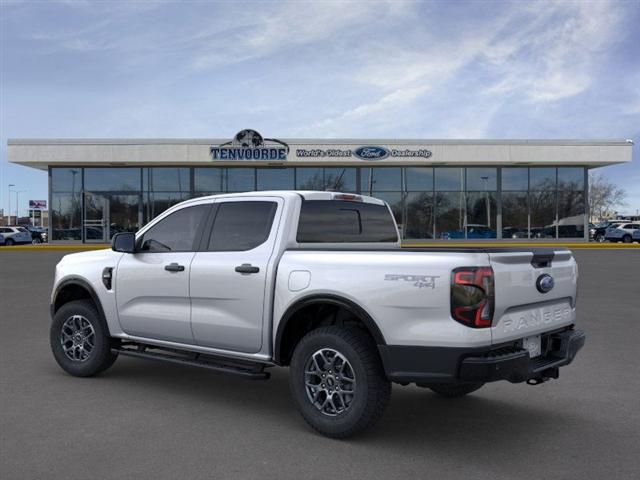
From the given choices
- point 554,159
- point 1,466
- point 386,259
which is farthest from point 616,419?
point 554,159

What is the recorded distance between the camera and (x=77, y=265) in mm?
6711

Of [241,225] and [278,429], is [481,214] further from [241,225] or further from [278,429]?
[278,429]

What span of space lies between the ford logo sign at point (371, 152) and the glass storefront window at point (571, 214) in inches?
434

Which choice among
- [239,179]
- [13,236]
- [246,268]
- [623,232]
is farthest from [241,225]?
[623,232]

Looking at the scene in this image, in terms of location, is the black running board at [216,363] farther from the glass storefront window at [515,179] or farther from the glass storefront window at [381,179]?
the glass storefront window at [515,179]

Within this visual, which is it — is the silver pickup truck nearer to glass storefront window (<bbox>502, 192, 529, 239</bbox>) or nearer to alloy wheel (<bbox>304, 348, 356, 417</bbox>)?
alloy wheel (<bbox>304, 348, 356, 417</bbox>)

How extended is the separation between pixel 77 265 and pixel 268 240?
2.63 m

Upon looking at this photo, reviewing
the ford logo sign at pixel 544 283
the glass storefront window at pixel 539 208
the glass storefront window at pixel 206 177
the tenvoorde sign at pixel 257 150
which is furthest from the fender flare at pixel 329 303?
the glass storefront window at pixel 539 208

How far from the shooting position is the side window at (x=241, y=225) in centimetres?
537

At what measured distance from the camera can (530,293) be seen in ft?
14.7

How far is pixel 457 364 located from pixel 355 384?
767mm

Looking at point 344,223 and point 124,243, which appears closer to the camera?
point 344,223

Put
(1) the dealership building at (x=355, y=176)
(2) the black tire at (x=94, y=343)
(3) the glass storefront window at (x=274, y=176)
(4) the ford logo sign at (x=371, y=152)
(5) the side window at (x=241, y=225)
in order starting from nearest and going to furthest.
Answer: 1. (5) the side window at (x=241, y=225)
2. (2) the black tire at (x=94, y=343)
3. (1) the dealership building at (x=355, y=176)
4. (4) the ford logo sign at (x=371, y=152)
5. (3) the glass storefront window at (x=274, y=176)

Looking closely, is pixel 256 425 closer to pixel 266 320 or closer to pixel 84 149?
pixel 266 320
